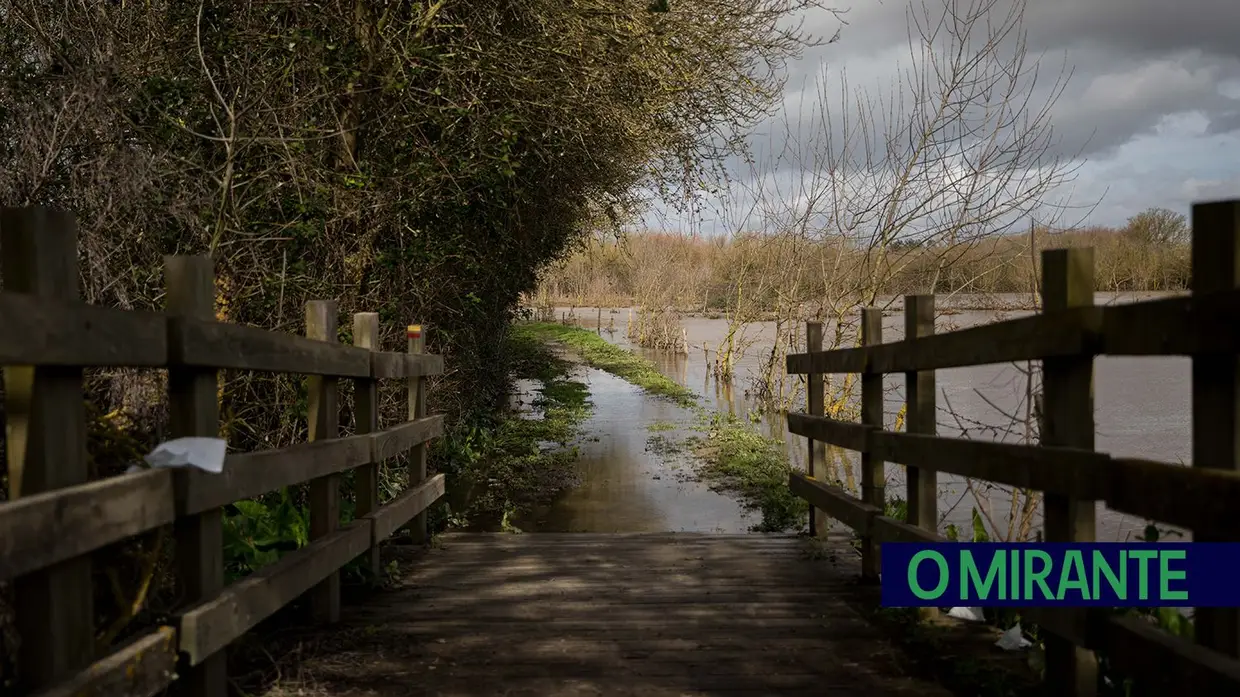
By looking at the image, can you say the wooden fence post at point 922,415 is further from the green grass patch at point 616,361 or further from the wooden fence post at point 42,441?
the green grass patch at point 616,361

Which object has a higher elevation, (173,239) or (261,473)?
(173,239)

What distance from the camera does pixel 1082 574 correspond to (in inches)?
107

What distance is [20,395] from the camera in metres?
2.09

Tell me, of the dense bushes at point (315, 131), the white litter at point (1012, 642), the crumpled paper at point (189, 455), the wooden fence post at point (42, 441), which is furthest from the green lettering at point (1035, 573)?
the dense bushes at point (315, 131)

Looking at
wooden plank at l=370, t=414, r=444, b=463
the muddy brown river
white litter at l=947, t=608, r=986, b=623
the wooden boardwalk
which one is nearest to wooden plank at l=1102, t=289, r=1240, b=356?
the muddy brown river

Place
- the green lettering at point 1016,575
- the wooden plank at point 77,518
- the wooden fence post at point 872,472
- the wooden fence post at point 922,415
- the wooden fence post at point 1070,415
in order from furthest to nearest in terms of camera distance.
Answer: the wooden fence post at point 872,472, the wooden fence post at point 922,415, the green lettering at point 1016,575, the wooden fence post at point 1070,415, the wooden plank at point 77,518

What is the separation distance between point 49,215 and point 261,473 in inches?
49.4

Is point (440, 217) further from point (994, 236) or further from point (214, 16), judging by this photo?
point (994, 236)

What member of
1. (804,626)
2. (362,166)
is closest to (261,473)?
(804,626)

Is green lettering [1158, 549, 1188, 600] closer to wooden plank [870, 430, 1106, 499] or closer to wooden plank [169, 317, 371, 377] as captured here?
wooden plank [870, 430, 1106, 499]

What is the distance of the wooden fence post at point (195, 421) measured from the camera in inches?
107

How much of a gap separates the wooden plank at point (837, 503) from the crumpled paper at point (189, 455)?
293cm

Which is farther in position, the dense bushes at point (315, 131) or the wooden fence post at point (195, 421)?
the dense bushes at point (315, 131)

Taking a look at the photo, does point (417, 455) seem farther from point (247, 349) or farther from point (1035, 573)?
point (1035, 573)
